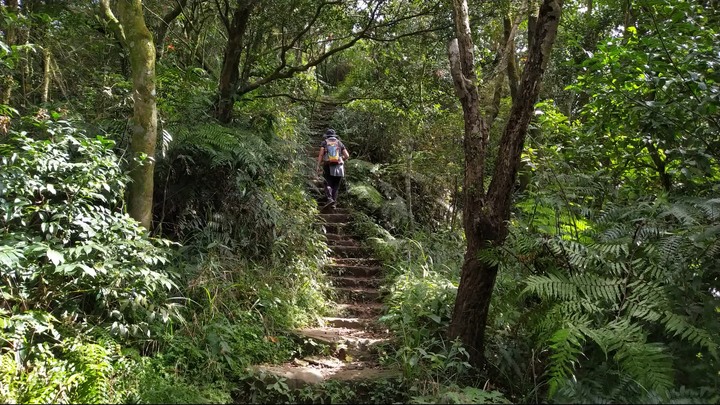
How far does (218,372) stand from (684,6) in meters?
5.54

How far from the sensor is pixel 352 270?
855 centimetres

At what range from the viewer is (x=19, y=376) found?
11.4 ft

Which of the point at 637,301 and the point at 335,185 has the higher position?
the point at 335,185

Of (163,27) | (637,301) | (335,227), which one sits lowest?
(637,301)

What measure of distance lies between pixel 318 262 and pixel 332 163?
2938 millimetres

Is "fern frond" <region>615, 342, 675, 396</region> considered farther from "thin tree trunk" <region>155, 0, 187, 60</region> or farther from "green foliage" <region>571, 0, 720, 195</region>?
"thin tree trunk" <region>155, 0, 187, 60</region>

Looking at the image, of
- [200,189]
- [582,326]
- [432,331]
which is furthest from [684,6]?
[200,189]

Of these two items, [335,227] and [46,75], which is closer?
[46,75]

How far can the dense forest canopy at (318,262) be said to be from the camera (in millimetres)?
3609

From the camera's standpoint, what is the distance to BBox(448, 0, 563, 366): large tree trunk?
414 cm

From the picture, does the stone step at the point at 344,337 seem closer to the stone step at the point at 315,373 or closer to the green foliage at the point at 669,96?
the stone step at the point at 315,373

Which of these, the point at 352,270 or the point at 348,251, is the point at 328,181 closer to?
the point at 348,251

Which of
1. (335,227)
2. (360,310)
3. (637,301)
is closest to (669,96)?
(637,301)

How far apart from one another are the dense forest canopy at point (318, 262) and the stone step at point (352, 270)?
1.96 feet
